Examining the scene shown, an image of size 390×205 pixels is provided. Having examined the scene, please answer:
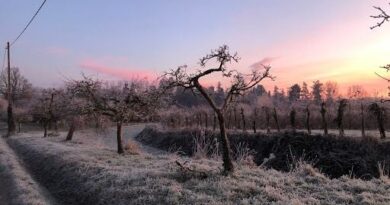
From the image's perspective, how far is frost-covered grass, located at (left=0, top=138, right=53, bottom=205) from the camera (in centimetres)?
1339

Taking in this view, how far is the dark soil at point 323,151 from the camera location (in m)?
24.6

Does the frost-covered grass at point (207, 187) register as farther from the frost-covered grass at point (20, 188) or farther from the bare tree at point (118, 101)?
the bare tree at point (118, 101)

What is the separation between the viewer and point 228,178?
11914 millimetres

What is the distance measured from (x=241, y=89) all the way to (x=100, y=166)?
18.4ft

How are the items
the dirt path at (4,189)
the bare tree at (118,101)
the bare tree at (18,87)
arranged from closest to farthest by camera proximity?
the dirt path at (4,189) < the bare tree at (118,101) < the bare tree at (18,87)

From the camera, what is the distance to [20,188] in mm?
15102

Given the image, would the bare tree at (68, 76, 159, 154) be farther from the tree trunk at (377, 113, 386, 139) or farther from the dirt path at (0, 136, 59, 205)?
the tree trunk at (377, 113, 386, 139)

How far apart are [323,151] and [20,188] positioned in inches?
697

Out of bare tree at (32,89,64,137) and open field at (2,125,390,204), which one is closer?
open field at (2,125,390,204)

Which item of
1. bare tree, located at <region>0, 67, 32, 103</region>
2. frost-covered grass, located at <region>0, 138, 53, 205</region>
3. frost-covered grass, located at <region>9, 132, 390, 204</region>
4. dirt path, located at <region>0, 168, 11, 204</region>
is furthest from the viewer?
bare tree, located at <region>0, 67, 32, 103</region>

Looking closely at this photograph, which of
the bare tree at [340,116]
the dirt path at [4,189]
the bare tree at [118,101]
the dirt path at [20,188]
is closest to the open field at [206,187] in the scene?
the dirt path at [20,188]

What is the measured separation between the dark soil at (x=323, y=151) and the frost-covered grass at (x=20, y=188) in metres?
7.29

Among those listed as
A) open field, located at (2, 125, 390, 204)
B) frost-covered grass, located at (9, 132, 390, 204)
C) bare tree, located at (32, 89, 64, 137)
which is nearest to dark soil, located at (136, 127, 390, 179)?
open field, located at (2, 125, 390, 204)

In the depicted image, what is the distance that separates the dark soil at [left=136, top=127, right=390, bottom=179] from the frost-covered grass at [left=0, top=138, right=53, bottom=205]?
7293 millimetres
